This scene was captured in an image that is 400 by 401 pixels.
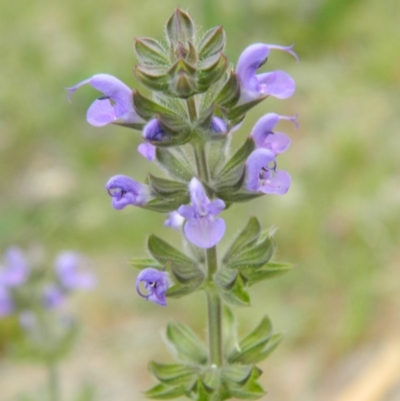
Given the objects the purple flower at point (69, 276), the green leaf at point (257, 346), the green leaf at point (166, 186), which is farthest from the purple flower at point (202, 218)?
the purple flower at point (69, 276)

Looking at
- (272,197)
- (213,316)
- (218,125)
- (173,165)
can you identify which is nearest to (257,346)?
(213,316)

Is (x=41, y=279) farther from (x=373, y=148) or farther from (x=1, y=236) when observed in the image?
(x=373, y=148)

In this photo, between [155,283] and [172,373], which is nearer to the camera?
[155,283]

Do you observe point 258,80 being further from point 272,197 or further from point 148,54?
point 272,197

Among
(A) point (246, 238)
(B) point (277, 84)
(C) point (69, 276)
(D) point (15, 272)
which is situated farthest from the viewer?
(C) point (69, 276)

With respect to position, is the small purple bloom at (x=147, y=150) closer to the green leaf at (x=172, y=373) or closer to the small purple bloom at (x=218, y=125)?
the small purple bloom at (x=218, y=125)

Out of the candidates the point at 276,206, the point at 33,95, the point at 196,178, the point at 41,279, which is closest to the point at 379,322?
the point at 276,206
